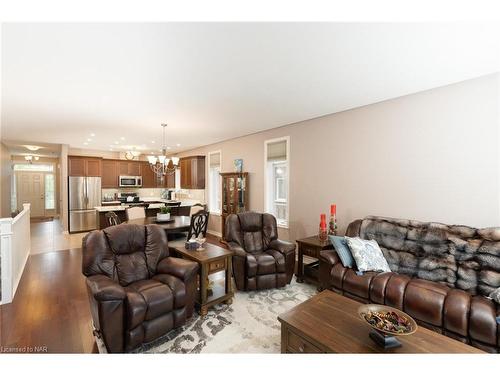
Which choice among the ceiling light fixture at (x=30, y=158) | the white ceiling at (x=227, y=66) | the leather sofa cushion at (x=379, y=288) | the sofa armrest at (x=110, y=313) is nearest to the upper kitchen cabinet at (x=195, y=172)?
the white ceiling at (x=227, y=66)

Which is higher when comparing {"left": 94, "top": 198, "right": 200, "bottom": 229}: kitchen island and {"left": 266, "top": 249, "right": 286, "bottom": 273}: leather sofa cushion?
{"left": 94, "top": 198, "right": 200, "bottom": 229}: kitchen island

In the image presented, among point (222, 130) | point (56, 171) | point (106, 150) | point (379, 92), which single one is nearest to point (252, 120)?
point (222, 130)

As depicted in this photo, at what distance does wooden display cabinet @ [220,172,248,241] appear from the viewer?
5402 millimetres

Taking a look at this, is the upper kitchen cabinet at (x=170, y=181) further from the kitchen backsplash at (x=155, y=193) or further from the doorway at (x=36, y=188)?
the doorway at (x=36, y=188)

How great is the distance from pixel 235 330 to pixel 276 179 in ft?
10.8

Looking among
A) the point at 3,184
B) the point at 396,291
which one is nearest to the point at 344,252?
the point at 396,291

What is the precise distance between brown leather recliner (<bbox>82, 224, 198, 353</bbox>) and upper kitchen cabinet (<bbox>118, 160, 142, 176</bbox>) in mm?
6166

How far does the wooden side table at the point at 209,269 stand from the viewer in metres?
2.54

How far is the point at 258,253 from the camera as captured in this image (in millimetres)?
3336

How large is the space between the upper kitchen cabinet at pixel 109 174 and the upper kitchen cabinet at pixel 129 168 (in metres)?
0.15

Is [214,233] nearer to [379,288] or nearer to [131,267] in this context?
[131,267]

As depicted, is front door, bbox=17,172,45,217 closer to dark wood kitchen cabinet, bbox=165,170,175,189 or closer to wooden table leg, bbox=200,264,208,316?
dark wood kitchen cabinet, bbox=165,170,175,189

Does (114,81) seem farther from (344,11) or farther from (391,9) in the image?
(391,9)

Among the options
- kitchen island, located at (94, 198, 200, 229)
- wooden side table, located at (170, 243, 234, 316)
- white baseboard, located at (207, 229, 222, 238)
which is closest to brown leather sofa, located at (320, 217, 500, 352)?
wooden side table, located at (170, 243, 234, 316)
